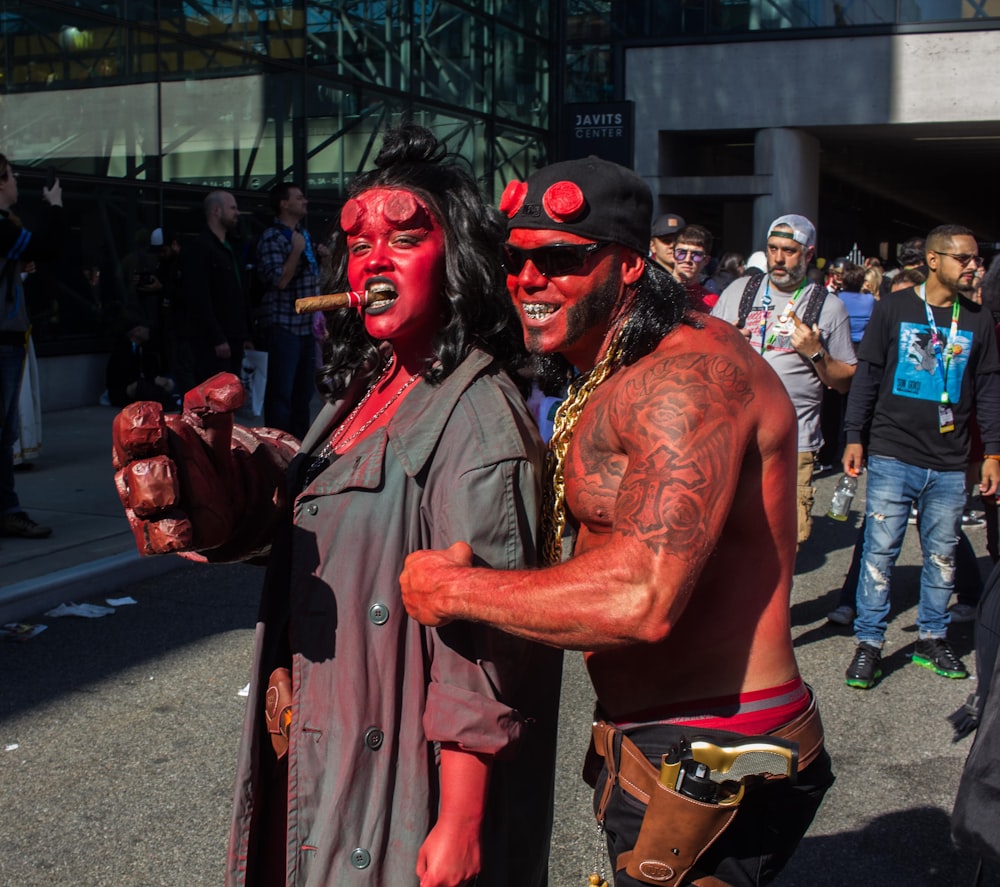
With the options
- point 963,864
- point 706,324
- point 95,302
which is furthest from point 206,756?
point 95,302

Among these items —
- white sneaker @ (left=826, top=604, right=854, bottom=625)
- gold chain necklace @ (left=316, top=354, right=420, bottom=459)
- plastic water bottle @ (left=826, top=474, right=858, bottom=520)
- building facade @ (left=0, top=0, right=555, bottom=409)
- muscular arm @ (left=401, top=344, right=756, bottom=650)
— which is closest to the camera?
muscular arm @ (left=401, top=344, right=756, bottom=650)

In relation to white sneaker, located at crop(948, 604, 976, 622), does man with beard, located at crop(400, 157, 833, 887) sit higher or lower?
higher

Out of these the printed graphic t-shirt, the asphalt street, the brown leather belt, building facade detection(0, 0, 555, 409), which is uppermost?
building facade detection(0, 0, 555, 409)

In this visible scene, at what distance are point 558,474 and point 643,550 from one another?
378mm

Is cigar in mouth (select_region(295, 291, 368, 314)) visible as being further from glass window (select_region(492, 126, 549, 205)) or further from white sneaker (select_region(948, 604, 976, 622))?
glass window (select_region(492, 126, 549, 205))

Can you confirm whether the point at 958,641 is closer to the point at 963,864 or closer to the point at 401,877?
the point at 963,864

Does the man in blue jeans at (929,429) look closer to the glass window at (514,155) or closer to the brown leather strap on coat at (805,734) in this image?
the brown leather strap on coat at (805,734)

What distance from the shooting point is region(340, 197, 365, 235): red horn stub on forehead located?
225 centimetres

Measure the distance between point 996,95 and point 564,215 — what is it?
62.2 feet

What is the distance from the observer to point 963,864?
3646 mm

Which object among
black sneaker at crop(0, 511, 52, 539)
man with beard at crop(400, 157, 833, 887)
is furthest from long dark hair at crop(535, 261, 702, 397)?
black sneaker at crop(0, 511, 52, 539)

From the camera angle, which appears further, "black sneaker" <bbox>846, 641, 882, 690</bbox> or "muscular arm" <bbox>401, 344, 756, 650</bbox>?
"black sneaker" <bbox>846, 641, 882, 690</bbox>

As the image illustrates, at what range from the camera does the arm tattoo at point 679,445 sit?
183 centimetres

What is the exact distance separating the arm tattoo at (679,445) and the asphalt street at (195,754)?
1.17 feet
